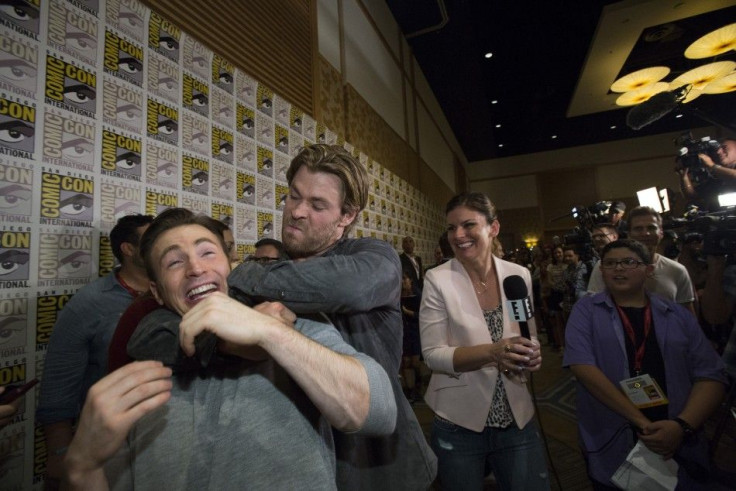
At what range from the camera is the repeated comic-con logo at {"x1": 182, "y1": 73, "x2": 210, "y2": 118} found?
2293mm

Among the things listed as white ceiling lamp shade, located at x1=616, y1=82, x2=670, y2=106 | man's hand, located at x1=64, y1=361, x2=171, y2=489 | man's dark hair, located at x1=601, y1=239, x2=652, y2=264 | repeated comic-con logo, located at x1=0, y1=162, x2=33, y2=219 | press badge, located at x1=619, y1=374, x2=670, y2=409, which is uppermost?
white ceiling lamp shade, located at x1=616, y1=82, x2=670, y2=106

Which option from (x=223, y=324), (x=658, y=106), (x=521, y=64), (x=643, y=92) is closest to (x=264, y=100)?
(x=223, y=324)

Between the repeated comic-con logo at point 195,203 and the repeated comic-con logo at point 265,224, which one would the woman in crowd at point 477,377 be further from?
the repeated comic-con logo at point 265,224

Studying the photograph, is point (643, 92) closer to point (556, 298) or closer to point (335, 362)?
point (556, 298)

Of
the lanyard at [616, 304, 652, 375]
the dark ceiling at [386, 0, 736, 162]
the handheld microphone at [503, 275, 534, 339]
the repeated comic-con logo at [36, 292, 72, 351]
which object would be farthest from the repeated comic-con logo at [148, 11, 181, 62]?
the dark ceiling at [386, 0, 736, 162]

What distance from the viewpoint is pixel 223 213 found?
101 inches

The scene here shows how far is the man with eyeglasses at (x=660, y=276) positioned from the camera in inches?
94.2

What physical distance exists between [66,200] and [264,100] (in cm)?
177

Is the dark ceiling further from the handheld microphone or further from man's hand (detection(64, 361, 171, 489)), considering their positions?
man's hand (detection(64, 361, 171, 489))

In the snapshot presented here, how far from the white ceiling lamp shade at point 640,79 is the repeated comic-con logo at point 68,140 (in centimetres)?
774

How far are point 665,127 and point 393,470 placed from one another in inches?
640

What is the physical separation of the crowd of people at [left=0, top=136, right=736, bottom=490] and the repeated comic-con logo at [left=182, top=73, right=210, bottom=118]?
2.74 ft

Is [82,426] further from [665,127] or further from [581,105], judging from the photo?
[665,127]

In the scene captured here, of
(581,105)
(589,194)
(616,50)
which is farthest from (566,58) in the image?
(589,194)
